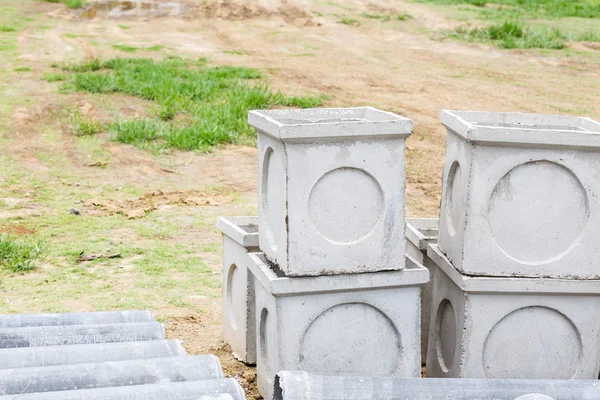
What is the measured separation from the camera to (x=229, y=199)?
26.8 feet

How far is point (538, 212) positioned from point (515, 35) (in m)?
13.3

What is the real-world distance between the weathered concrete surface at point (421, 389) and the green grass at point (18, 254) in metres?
3.44

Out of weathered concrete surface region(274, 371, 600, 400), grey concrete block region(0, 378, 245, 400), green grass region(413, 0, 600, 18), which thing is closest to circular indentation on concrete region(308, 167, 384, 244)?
weathered concrete surface region(274, 371, 600, 400)

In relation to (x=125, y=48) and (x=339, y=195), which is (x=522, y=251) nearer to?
(x=339, y=195)

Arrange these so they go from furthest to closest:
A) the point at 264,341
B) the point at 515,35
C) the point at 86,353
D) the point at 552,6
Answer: the point at 552,6, the point at 515,35, the point at 264,341, the point at 86,353

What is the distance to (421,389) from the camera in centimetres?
340

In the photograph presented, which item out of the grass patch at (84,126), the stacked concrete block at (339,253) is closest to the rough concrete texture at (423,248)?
the stacked concrete block at (339,253)

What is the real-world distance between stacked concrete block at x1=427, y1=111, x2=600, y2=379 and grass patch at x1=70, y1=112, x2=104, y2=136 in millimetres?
6954

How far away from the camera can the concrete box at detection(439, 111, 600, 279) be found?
3869 mm

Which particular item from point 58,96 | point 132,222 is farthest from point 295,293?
point 58,96

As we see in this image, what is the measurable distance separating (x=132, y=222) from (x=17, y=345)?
11.4ft

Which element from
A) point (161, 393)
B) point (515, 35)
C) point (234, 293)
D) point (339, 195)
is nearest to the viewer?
point (161, 393)

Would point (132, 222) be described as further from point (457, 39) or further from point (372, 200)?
point (457, 39)

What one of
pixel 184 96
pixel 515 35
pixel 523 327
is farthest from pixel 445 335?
pixel 515 35
